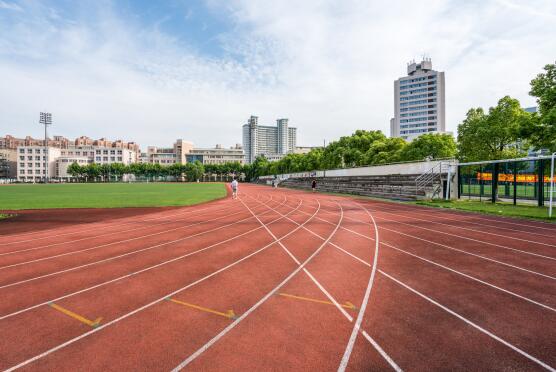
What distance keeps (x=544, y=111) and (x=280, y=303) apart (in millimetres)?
19948

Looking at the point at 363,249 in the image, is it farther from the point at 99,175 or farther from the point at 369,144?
the point at 99,175

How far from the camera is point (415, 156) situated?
36.4 metres

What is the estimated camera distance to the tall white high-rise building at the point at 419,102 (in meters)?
109

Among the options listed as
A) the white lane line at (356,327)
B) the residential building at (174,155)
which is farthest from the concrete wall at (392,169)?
the residential building at (174,155)

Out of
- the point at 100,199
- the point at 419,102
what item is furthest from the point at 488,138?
the point at 419,102

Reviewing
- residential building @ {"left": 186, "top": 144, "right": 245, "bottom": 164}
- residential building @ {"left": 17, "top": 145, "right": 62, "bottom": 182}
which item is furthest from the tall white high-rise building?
residential building @ {"left": 17, "top": 145, "right": 62, "bottom": 182}

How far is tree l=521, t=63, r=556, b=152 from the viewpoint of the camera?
1492cm

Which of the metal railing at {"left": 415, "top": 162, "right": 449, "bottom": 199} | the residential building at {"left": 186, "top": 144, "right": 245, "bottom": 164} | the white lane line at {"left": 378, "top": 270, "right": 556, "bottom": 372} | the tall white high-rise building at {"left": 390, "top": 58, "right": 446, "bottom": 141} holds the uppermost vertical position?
the tall white high-rise building at {"left": 390, "top": 58, "right": 446, "bottom": 141}

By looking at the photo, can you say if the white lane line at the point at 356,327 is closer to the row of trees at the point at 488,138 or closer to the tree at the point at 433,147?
the row of trees at the point at 488,138

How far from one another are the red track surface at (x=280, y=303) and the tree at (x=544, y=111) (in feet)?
29.1

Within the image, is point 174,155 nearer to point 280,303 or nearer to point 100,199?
point 100,199

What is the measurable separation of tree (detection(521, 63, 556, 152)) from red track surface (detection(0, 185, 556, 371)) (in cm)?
887

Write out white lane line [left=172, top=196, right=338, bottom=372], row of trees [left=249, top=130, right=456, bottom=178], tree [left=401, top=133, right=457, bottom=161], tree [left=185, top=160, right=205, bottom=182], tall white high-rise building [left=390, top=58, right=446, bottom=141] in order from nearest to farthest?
white lane line [left=172, top=196, right=338, bottom=372], tree [left=401, top=133, right=457, bottom=161], row of trees [left=249, top=130, right=456, bottom=178], tall white high-rise building [left=390, top=58, right=446, bottom=141], tree [left=185, top=160, right=205, bottom=182]

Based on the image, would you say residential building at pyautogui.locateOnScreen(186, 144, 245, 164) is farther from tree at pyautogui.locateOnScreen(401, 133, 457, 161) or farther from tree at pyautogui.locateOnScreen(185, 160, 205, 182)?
tree at pyautogui.locateOnScreen(401, 133, 457, 161)
